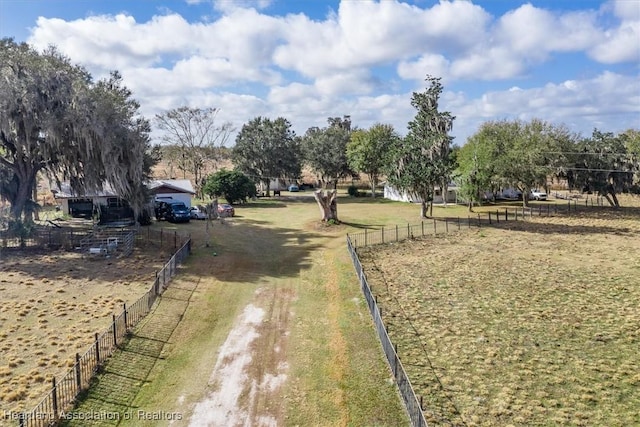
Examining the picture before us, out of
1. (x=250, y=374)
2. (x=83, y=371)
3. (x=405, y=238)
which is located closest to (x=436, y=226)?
(x=405, y=238)

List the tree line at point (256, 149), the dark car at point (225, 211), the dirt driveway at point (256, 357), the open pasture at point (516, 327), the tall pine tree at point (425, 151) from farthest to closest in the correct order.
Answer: the dark car at point (225, 211)
the tall pine tree at point (425, 151)
the tree line at point (256, 149)
the open pasture at point (516, 327)
the dirt driveway at point (256, 357)

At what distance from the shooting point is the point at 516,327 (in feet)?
54.0

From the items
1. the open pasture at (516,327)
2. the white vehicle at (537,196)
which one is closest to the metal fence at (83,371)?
the open pasture at (516,327)

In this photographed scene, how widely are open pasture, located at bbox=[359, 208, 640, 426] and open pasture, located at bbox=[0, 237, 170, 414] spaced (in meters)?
10.2

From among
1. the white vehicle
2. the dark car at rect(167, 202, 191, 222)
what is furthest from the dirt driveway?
the white vehicle

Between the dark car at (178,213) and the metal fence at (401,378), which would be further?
the dark car at (178,213)

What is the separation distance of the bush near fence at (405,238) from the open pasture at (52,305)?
9126 millimetres

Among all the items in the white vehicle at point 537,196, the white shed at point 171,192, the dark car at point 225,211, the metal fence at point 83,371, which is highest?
the white shed at point 171,192

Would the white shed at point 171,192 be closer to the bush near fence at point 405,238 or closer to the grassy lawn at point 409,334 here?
the grassy lawn at point 409,334

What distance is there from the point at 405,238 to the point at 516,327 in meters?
16.8

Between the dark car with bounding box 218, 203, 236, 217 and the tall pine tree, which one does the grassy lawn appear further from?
the dark car with bounding box 218, 203, 236, 217

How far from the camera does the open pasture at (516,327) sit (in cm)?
1152

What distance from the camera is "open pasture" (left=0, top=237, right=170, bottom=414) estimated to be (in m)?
12.7

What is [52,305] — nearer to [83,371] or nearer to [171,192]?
[83,371]
